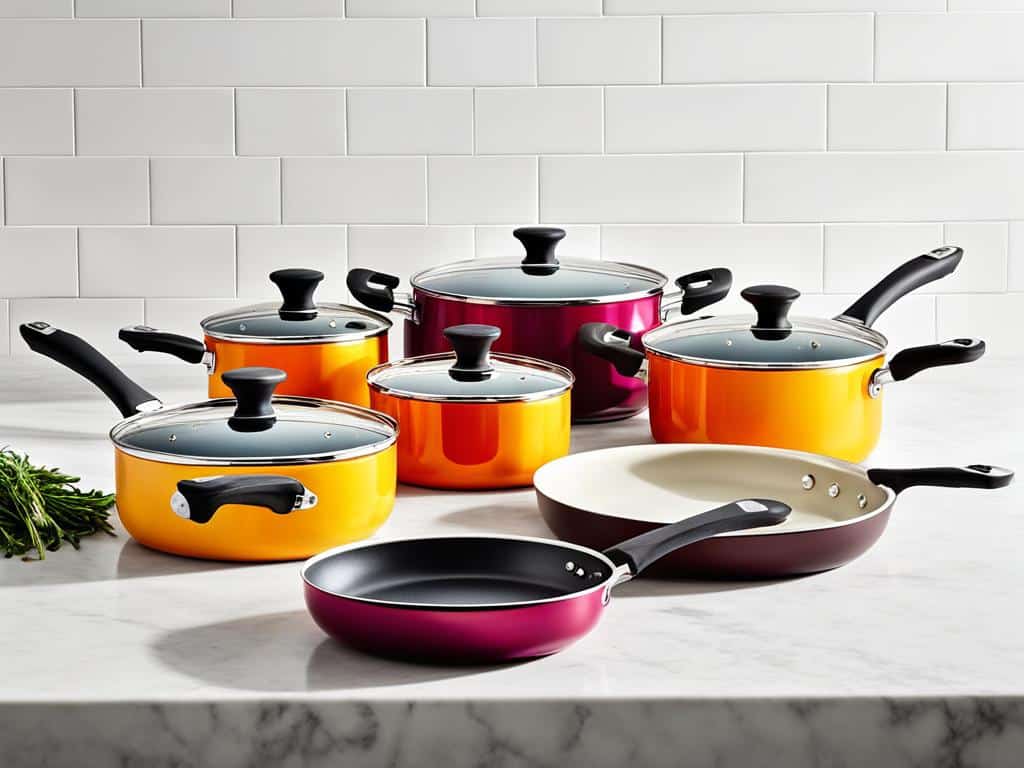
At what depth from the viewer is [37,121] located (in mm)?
2184

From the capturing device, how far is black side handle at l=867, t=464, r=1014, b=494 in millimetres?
1174

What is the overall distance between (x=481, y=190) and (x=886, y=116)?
25.0 inches

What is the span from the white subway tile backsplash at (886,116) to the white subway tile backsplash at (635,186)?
173mm

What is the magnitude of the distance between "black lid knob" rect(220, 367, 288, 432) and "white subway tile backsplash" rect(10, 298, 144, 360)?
107 cm

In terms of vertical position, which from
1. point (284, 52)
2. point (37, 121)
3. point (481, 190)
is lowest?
point (481, 190)

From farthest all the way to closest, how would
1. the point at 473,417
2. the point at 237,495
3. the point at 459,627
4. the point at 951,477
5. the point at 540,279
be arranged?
the point at 540,279
the point at 473,417
the point at 951,477
the point at 237,495
the point at 459,627

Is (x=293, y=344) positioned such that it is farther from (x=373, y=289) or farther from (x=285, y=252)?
(x=285, y=252)

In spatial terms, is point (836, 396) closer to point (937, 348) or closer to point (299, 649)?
point (937, 348)

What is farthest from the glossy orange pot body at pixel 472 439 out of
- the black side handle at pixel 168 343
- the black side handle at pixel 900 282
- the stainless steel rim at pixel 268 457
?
the black side handle at pixel 900 282

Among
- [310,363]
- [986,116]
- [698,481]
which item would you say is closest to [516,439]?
[698,481]

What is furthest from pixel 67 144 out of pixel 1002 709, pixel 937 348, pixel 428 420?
pixel 1002 709

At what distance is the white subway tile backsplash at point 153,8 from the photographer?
215cm

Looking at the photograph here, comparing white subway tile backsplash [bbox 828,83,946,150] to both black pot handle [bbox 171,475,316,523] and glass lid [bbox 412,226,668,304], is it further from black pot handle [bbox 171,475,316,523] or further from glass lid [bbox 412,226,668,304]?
black pot handle [bbox 171,475,316,523]

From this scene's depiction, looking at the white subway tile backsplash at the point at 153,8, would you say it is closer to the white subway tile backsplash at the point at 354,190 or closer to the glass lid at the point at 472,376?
the white subway tile backsplash at the point at 354,190
